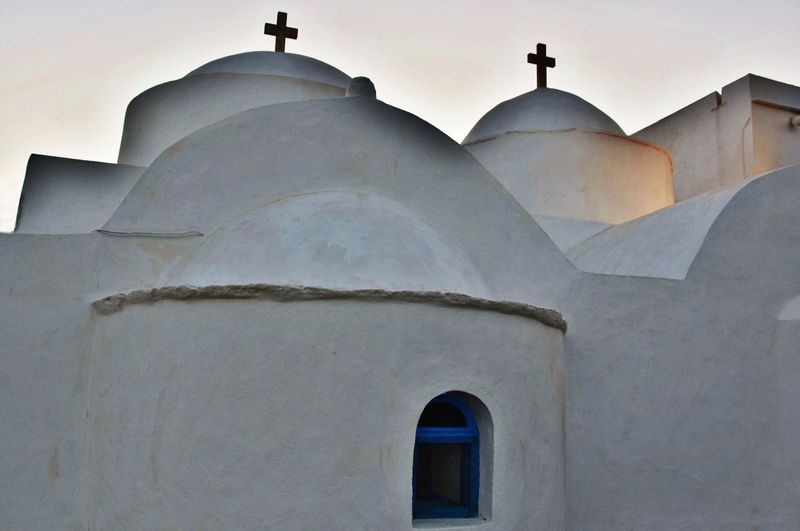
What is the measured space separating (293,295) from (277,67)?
518 centimetres

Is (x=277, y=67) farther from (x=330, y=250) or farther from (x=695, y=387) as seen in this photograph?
(x=695, y=387)

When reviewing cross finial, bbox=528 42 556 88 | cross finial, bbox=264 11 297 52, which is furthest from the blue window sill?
cross finial, bbox=528 42 556 88

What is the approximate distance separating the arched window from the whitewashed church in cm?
2

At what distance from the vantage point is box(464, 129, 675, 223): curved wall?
9312mm

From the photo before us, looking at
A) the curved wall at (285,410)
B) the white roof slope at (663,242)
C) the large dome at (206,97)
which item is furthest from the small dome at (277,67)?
the curved wall at (285,410)

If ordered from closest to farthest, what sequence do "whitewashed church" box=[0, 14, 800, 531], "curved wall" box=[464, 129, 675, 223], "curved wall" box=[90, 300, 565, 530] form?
1. "curved wall" box=[90, 300, 565, 530]
2. "whitewashed church" box=[0, 14, 800, 531]
3. "curved wall" box=[464, 129, 675, 223]

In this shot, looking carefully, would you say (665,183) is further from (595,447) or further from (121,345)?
(121,345)

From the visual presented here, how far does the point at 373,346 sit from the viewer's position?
15.3ft

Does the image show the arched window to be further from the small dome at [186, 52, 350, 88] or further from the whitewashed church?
the small dome at [186, 52, 350, 88]

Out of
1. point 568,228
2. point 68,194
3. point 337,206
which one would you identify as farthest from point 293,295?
point 568,228

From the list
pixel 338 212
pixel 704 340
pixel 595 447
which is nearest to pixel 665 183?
pixel 704 340

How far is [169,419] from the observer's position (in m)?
4.66

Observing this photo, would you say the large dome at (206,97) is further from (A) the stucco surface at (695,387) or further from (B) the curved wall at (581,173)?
(A) the stucco surface at (695,387)

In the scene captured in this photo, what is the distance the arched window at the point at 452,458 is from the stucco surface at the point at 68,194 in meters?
3.87
